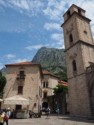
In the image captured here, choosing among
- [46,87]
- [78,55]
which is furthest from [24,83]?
[46,87]

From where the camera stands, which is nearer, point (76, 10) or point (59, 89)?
point (76, 10)

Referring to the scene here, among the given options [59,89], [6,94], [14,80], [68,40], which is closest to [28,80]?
[14,80]

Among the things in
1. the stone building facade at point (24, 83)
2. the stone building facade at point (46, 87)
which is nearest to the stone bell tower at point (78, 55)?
the stone building facade at point (24, 83)

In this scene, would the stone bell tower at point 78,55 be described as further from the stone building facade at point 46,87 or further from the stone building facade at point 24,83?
→ the stone building facade at point 46,87

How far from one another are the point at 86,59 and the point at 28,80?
44.9ft

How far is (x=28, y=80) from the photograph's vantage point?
1318 inches

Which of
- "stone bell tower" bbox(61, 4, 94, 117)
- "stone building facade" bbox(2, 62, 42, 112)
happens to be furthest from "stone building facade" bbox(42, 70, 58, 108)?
"stone bell tower" bbox(61, 4, 94, 117)

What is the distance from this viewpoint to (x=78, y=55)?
2659cm

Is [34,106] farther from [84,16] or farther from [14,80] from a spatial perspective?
[84,16]

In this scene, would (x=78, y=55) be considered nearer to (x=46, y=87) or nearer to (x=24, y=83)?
(x=24, y=83)

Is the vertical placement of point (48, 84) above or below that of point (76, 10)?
below

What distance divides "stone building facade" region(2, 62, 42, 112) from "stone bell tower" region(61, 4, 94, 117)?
26.4ft

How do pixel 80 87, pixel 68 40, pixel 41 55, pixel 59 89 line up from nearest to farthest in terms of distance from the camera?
pixel 80 87 < pixel 68 40 < pixel 59 89 < pixel 41 55

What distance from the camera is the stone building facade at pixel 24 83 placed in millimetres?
32062
